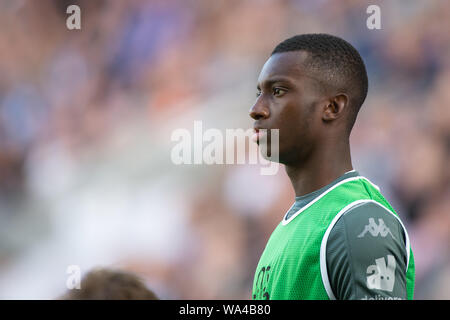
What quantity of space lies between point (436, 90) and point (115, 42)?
2.57 metres

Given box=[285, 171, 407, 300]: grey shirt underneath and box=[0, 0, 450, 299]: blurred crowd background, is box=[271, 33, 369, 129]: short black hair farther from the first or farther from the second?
box=[0, 0, 450, 299]: blurred crowd background

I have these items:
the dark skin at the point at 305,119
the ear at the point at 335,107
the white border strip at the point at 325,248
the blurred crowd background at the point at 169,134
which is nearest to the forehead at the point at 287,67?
the dark skin at the point at 305,119

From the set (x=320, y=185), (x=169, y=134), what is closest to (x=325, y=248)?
(x=320, y=185)

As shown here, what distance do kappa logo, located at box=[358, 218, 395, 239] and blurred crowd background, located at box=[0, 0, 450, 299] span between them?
2982mm

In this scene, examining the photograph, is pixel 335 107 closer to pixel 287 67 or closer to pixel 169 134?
pixel 287 67

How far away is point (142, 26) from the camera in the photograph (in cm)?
496

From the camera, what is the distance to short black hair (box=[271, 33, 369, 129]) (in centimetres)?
169

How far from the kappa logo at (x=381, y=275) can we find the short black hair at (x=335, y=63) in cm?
51

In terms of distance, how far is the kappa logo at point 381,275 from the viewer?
131 cm

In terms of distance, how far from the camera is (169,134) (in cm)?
476

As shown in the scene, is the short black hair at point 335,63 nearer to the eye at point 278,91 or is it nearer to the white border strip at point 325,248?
the eye at point 278,91

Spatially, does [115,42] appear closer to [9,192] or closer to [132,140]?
[132,140]

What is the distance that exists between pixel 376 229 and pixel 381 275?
0.36 ft

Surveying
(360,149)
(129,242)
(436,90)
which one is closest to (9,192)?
(129,242)
